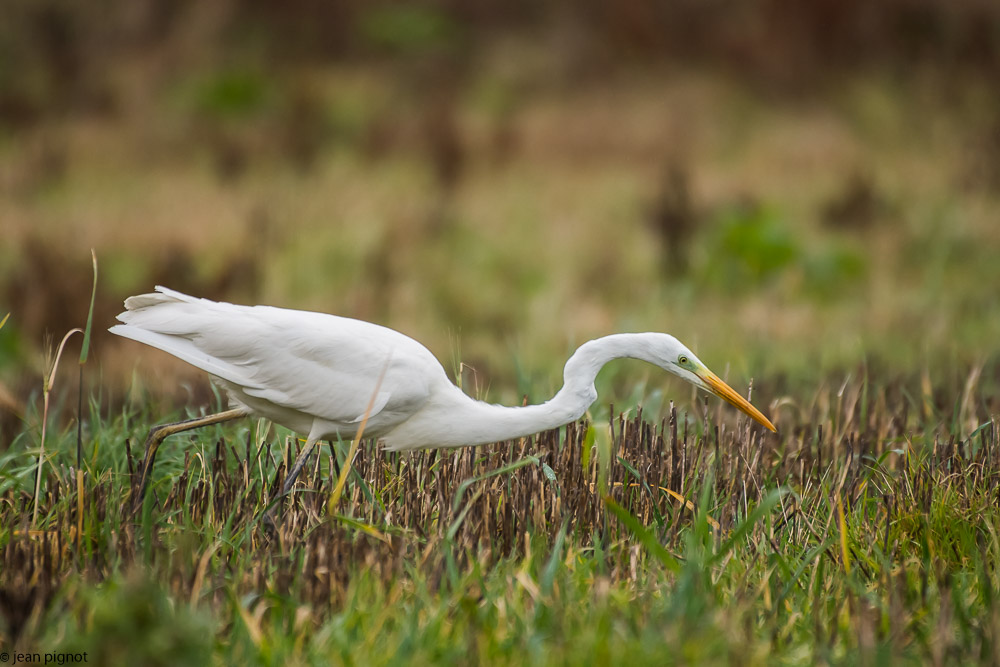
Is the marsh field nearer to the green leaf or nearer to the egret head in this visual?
the green leaf

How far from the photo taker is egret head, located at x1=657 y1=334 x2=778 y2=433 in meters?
3.05

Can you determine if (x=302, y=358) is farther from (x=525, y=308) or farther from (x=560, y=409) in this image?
(x=525, y=308)

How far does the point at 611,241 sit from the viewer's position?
10.1 m

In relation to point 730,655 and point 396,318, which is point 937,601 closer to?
point 730,655

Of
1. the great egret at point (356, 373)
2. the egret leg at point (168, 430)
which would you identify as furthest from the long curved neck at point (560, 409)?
the egret leg at point (168, 430)

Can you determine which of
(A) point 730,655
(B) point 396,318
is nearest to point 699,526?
(A) point 730,655

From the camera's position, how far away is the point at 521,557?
2986 mm

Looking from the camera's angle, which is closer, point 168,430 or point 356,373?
point 356,373

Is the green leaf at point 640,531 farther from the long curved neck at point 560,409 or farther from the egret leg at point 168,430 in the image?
the egret leg at point 168,430

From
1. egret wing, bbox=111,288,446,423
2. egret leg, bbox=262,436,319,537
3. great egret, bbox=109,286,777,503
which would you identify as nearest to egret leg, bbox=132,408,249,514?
great egret, bbox=109,286,777,503

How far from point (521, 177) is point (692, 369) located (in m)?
9.48

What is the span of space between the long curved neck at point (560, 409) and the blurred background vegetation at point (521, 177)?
963 mm

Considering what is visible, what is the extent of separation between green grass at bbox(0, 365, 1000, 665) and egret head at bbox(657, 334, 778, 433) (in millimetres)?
251

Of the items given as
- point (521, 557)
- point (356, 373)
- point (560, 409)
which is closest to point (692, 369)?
point (560, 409)
